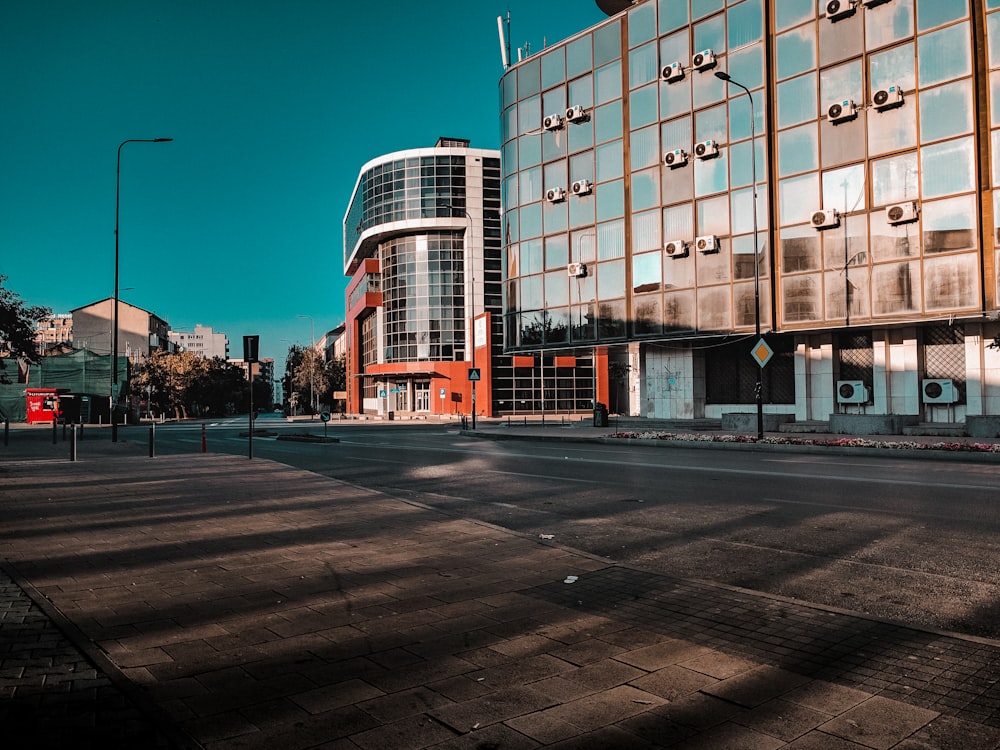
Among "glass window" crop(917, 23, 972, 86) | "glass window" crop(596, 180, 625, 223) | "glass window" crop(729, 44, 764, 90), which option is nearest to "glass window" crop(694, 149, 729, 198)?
"glass window" crop(729, 44, 764, 90)

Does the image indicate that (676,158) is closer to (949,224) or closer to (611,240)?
(611,240)

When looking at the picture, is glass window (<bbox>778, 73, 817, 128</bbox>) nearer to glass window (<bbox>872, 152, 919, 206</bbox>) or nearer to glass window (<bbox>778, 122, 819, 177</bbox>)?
glass window (<bbox>778, 122, 819, 177</bbox>)

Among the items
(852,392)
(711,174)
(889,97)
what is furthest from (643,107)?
(852,392)

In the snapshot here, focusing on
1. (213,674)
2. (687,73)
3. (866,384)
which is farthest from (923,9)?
(213,674)

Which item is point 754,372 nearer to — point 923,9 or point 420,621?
point 923,9

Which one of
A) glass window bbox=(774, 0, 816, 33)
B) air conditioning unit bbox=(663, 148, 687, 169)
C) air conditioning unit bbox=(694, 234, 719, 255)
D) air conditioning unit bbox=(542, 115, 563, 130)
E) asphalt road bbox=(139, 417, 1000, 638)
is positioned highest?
glass window bbox=(774, 0, 816, 33)

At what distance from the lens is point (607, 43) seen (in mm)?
39062

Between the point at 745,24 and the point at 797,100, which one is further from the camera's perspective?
the point at 745,24

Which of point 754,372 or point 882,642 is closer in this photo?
point 882,642

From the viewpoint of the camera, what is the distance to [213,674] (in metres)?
4.11

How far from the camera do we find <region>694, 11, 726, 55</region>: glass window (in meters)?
34.2

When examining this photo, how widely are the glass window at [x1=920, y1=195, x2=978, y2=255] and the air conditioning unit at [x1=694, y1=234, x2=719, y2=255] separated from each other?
330 inches

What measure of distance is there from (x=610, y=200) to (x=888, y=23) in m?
14.4

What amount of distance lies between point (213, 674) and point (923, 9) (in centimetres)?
3363
